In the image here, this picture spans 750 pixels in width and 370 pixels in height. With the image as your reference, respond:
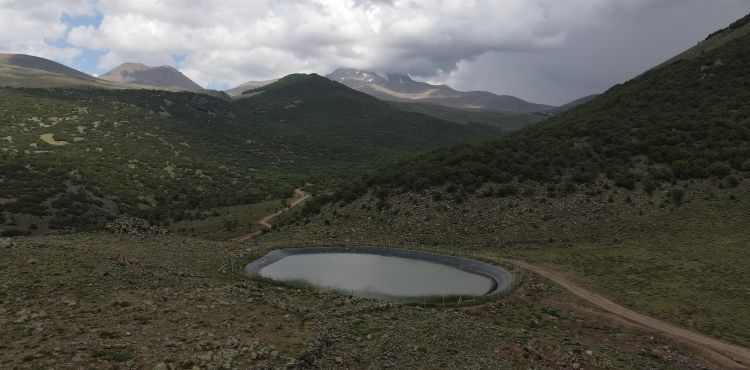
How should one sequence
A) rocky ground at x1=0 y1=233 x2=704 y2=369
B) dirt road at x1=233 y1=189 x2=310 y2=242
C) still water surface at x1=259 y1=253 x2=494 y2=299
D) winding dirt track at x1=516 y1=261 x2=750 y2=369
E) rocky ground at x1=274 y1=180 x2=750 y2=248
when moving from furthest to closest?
dirt road at x1=233 y1=189 x2=310 y2=242, rocky ground at x1=274 y1=180 x2=750 y2=248, still water surface at x1=259 y1=253 x2=494 y2=299, winding dirt track at x1=516 y1=261 x2=750 y2=369, rocky ground at x1=0 y1=233 x2=704 y2=369

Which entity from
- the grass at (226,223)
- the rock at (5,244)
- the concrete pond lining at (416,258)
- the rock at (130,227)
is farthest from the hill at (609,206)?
the rock at (5,244)

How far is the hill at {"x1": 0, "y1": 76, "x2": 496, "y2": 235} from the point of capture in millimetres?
52375

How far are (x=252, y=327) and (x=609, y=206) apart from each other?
35856 mm

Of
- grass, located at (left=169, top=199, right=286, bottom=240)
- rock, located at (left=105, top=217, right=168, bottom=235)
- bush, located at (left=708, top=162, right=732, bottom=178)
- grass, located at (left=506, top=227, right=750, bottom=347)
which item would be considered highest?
bush, located at (left=708, top=162, right=732, bottom=178)

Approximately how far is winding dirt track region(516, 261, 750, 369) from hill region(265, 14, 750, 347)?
2.74 ft

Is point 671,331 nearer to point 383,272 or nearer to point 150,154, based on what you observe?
point 383,272

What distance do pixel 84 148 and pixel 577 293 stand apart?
81738mm

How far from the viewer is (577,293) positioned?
26531 mm

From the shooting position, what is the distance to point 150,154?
83.6 meters

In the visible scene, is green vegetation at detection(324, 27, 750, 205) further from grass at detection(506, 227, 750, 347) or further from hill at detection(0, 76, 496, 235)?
hill at detection(0, 76, 496, 235)

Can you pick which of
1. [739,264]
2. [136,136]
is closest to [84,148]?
[136,136]

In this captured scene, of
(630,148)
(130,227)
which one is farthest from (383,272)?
(630,148)

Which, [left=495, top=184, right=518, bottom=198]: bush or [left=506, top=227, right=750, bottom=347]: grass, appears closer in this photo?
[left=506, top=227, right=750, bottom=347]: grass

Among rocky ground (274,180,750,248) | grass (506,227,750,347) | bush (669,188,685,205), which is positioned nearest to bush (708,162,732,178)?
rocky ground (274,180,750,248)
